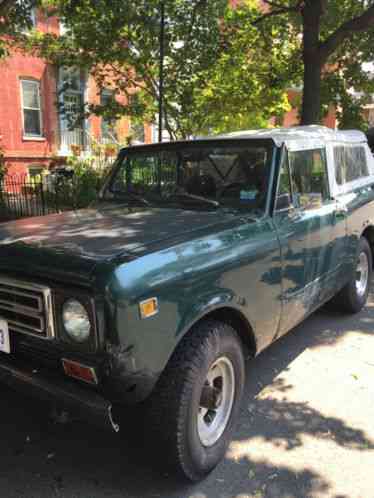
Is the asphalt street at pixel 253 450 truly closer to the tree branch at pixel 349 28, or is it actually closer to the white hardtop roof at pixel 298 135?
the white hardtop roof at pixel 298 135

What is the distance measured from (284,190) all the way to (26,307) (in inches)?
77.2

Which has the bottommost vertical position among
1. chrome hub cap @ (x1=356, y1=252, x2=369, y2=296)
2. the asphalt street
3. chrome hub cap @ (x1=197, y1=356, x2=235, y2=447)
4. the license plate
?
the asphalt street

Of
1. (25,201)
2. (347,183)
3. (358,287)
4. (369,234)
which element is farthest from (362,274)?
(25,201)

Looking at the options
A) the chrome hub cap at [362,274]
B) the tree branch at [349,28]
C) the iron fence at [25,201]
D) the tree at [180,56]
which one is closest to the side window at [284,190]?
the chrome hub cap at [362,274]

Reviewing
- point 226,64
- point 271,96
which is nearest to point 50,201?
point 226,64

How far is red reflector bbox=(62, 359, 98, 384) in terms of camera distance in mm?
2109

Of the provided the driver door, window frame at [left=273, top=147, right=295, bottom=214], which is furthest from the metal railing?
window frame at [left=273, top=147, right=295, bottom=214]

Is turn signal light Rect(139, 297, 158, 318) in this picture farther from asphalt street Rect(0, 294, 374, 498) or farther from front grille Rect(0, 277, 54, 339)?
asphalt street Rect(0, 294, 374, 498)

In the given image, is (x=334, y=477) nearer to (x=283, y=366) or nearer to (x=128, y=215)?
(x=283, y=366)

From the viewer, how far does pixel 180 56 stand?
9805 mm

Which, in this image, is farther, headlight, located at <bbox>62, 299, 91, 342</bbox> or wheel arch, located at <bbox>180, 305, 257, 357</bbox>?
wheel arch, located at <bbox>180, 305, 257, 357</bbox>

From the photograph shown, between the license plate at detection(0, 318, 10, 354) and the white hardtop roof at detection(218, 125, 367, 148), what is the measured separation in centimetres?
219

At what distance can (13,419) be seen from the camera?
3.15 metres

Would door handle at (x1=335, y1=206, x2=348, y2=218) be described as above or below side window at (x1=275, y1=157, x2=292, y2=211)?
below
